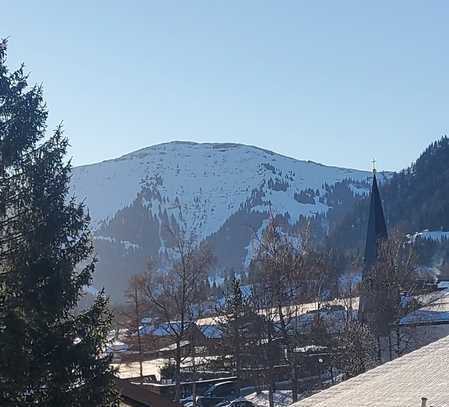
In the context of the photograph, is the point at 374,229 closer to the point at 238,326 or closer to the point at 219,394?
the point at 219,394

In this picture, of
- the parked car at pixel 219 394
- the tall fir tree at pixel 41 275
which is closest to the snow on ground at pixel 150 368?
the parked car at pixel 219 394

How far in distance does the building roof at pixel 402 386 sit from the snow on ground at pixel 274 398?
22377 mm

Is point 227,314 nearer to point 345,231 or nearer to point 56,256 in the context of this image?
point 56,256

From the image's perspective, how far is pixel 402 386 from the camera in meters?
9.93

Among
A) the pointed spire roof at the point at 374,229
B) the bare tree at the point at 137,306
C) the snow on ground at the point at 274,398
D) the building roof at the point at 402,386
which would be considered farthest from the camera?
the pointed spire roof at the point at 374,229

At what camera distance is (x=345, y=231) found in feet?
511

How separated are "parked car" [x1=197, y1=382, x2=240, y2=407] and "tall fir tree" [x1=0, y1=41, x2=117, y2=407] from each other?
23.2 metres

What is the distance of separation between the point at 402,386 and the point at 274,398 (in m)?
25.9

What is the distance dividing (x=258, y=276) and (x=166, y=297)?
16.1 ft

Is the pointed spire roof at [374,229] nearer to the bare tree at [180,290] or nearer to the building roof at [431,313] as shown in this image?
the building roof at [431,313]

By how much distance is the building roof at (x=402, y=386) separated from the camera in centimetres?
892

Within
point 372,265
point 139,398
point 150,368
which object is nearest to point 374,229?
point 372,265

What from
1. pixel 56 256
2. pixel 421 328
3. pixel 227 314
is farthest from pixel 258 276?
pixel 56 256

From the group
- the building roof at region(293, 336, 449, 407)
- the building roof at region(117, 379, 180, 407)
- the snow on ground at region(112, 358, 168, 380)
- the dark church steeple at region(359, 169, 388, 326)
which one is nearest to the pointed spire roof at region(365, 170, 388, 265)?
the dark church steeple at region(359, 169, 388, 326)
